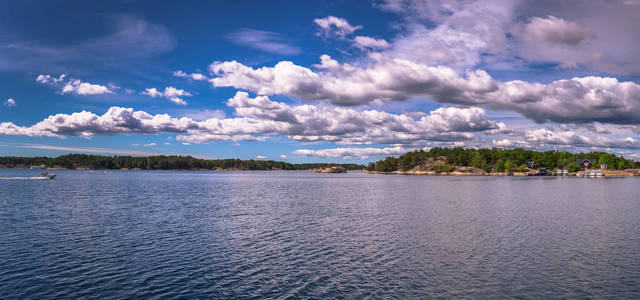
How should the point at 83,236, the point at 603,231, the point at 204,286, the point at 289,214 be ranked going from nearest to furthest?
the point at 204,286 → the point at 83,236 → the point at 603,231 → the point at 289,214

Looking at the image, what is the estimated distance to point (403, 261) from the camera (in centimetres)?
2919

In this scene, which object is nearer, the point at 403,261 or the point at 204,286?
the point at 204,286

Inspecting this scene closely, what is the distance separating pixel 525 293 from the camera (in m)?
22.2

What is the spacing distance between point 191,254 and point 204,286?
8739 millimetres

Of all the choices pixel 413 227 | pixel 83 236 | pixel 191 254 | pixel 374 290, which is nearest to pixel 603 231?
pixel 413 227

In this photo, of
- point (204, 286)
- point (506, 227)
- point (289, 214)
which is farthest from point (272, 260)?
point (506, 227)

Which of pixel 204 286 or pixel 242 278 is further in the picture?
pixel 242 278

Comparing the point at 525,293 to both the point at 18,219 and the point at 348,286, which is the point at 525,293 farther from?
the point at 18,219

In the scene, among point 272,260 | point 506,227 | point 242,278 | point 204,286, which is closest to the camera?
point 204,286

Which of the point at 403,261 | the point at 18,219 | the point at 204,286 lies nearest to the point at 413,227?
the point at 403,261

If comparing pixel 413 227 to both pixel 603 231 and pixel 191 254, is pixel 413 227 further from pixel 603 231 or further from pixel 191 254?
pixel 191 254

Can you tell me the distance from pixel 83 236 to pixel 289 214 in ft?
87.8

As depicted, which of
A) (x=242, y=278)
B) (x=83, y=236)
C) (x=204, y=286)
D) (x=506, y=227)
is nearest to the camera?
(x=204, y=286)

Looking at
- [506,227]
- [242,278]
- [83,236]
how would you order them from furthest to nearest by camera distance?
[506,227] → [83,236] → [242,278]
